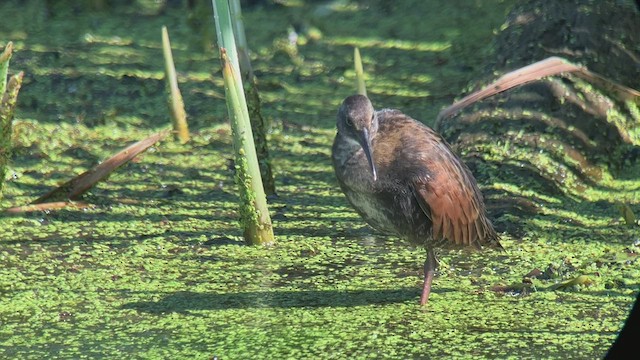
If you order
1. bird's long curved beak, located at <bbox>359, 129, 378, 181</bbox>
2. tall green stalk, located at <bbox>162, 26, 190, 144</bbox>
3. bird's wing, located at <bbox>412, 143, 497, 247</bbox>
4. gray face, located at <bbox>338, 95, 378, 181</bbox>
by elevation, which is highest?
tall green stalk, located at <bbox>162, 26, 190, 144</bbox>

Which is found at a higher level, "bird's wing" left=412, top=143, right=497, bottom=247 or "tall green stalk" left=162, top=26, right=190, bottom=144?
"tall green stalk" left=162, top=26, right=190, bottom=144

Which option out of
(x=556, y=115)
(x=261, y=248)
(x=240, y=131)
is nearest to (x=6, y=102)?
(x=240, y=131)

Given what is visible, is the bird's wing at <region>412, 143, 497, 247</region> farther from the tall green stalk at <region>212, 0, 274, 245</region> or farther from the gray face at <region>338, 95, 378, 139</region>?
the tall green stalk at <region>212, 0, 274, 245</region>

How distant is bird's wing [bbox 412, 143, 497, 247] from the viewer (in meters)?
4.36

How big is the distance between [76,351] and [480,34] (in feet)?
15.9

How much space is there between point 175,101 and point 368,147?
216 centimetres

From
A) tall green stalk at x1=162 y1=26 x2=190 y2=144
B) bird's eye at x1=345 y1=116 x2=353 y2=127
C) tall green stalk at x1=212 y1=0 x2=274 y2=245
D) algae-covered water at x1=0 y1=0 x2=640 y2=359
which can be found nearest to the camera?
algae-covered water at x1=0 y1=0 x2=640 y2=359

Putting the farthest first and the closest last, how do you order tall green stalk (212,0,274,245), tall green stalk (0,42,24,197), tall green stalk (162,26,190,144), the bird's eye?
tall green stalk (162,26,190,144) < tall green stalk (0,42,24,197) < tall green stalk (212,0,274,245) < the bird's eye

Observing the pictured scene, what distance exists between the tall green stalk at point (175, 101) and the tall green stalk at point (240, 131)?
1.21 meters

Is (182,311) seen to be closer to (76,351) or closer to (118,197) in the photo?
(76,351)

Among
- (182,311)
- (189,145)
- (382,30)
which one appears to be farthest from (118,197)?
(382,30)

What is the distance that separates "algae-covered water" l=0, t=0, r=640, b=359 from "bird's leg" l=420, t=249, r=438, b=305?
53mm

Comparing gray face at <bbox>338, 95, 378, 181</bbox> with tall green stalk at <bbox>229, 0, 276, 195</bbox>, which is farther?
tall green stalk at <bbox>229, 0, 276, 195</bbox>

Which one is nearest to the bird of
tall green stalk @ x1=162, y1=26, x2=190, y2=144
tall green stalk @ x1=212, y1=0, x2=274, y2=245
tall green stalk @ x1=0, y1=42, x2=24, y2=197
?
tall green stalk @ x1=212, y1=0, x2=274, y2=245
